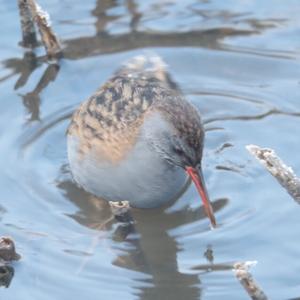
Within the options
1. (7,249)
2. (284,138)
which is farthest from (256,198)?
(7,249)

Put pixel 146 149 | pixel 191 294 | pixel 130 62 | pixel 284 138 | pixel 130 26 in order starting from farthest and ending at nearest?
pixel 130 26 < pixel 130 62 < pixel 284 138 < pixel 146 149 < pixel 191 294

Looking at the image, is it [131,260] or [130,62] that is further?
[130,62]

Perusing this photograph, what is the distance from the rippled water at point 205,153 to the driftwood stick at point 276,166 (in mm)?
898

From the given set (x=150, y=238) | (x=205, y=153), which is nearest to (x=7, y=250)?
(x=150, y=238)

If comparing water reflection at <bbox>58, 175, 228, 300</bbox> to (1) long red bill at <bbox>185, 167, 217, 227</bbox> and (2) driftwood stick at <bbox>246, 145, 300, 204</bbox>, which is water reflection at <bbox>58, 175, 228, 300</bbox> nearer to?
(1) long red bill at <bbox>185, 167, 217, 227</bbox>

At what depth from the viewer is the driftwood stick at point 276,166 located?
580cm

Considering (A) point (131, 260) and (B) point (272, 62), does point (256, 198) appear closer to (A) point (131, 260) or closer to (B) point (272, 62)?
(A) point (131, 260)

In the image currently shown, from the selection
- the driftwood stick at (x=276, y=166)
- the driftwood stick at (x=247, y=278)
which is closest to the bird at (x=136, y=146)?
the driftwood stick at (x=276, y=166)

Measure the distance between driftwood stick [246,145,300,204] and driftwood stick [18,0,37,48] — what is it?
373cm

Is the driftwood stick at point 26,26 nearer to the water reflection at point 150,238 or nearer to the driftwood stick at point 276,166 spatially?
the water reflection at point 150,238

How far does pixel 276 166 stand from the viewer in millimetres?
5848

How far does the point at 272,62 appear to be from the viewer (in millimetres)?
9305

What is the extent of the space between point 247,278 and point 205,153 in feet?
9.35

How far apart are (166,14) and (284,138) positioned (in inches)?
91.3
